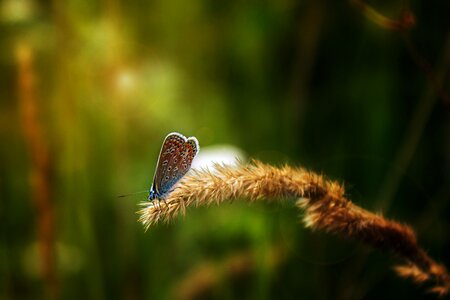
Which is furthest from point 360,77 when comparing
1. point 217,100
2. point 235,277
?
point 235,277

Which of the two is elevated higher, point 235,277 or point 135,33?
point 135,33

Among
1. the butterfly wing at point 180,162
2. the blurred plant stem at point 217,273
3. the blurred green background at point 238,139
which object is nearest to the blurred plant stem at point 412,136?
the blurred green background at point 238,139

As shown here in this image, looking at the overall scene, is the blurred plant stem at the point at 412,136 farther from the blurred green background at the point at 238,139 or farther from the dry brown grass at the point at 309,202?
the dry brown grass at the point at 309,202

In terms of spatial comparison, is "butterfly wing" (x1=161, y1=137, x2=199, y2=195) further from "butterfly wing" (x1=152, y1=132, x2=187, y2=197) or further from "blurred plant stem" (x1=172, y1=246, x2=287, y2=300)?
"blurred plant stem" (x1=172, y1=246, x2=287, y2=300)

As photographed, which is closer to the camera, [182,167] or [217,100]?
[182,167]

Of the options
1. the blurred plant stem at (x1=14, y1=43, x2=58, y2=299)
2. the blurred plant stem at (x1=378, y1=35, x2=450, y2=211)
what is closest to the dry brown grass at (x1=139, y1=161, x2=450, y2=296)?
the blurred plant stem at (x1=14, y1=43, x2=58, y2=299)

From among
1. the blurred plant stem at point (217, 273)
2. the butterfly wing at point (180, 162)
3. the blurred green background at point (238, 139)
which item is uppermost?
the butterfly wing at point (180, 162)

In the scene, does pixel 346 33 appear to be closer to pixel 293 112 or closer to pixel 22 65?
pixel 293 112
